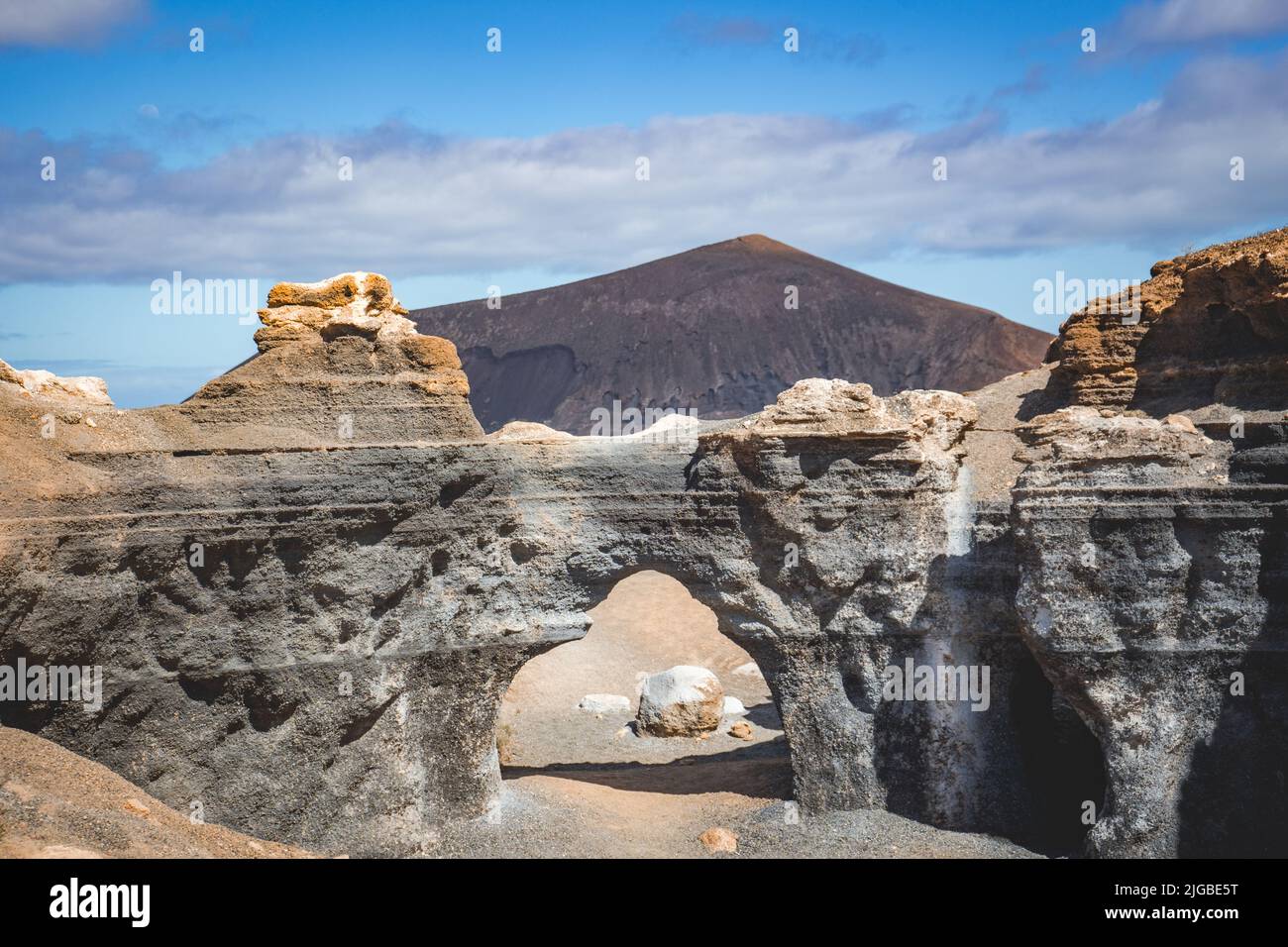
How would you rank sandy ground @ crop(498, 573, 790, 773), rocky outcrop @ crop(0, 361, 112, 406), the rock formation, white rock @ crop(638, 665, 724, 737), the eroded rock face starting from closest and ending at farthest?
the eroded rock face
the rock formation
rocky outcrop @ crop(0, 361, 112, 406)
sandy ground @ crop(498, 573, 790, 773)
white rock @ crop(638, 665, 724, 737)

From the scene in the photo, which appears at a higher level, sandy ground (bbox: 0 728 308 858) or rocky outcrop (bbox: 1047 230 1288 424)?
rocky outcrop (bbox: 1047 230 1288 424)

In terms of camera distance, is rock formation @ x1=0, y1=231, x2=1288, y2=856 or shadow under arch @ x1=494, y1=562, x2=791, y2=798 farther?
shadow under arch @ x1=494, y1=562, x2=791, y2=798

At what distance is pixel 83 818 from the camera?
11984 millimetres

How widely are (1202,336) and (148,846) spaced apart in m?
15.4

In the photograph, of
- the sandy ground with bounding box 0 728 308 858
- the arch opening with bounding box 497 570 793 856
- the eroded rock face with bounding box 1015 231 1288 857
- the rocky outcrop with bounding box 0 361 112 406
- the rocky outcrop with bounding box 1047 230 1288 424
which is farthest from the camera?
the arch opening with bounding box 497 570 793 856

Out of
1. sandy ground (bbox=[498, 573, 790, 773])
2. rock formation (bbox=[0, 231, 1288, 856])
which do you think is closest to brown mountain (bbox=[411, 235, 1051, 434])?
sandy ground (bbox=[498, 573, 790, 773])

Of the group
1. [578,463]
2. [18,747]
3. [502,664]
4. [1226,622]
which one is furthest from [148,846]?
[1226,622]

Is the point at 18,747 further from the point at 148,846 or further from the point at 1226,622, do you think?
the point at 1226,622

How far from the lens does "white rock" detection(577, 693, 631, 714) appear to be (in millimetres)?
25297

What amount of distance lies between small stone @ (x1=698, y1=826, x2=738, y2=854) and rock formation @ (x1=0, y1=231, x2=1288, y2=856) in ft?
3.63

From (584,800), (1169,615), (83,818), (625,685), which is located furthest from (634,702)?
(83,818)

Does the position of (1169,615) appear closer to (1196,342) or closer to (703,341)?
(1196,342)

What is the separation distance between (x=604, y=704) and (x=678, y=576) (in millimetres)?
9060

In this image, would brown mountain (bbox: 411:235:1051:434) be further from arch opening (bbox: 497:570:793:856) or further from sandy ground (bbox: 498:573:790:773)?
arch opening (bbox: 497:570:793:856)
